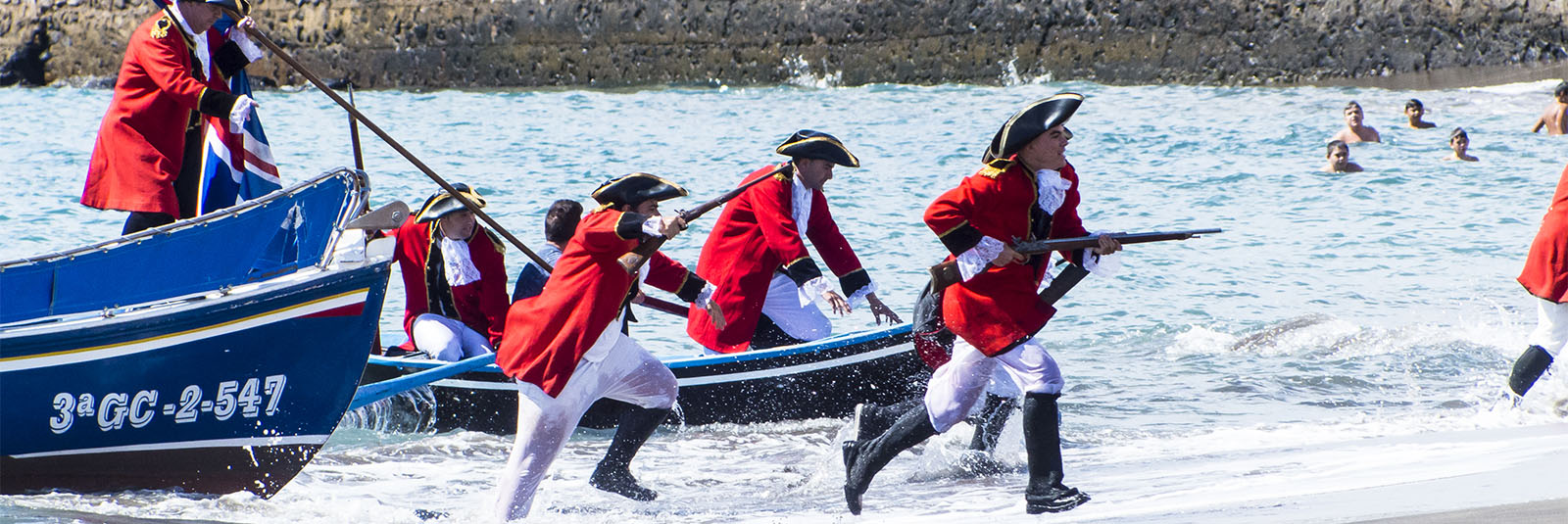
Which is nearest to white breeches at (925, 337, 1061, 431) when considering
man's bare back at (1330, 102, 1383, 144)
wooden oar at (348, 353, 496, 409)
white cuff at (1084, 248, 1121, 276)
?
white cuff at (1084, 248, 1121, 276)

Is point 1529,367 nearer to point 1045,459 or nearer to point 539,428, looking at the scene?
point 1045,459

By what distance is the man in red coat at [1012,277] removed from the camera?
5.56 m

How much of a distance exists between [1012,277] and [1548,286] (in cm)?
271

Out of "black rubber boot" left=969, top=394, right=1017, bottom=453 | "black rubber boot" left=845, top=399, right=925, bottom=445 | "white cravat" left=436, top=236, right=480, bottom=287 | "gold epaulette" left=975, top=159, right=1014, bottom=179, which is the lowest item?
"black rubber boot" left=969, top=394, right=1017, bottom=453

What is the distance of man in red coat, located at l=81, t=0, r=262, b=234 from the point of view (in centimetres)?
686

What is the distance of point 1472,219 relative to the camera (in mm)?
16922

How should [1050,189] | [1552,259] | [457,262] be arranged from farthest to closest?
[457,262], [1552,259], [1050,189]

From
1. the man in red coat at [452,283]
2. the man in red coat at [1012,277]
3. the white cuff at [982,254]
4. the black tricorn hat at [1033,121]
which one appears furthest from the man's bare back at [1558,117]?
the white cuff at [982,254]

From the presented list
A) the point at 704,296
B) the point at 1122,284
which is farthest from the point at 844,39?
the point at 704,296

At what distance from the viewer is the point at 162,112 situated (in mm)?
7078

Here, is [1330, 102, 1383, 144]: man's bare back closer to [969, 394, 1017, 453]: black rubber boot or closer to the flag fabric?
[969, 394, 1017, 453]: black rubber boot

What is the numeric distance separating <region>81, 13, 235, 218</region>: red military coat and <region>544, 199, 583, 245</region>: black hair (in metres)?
1.76

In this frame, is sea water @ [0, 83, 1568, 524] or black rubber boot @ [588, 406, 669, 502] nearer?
black rubber boot @ [588, 406, 669, 502]

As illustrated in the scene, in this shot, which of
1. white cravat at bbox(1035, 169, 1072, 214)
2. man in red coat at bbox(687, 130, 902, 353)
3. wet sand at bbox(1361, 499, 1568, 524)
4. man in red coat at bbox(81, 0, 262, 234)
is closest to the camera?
wet sand at bbox(1361, 499, 1568, 524)
